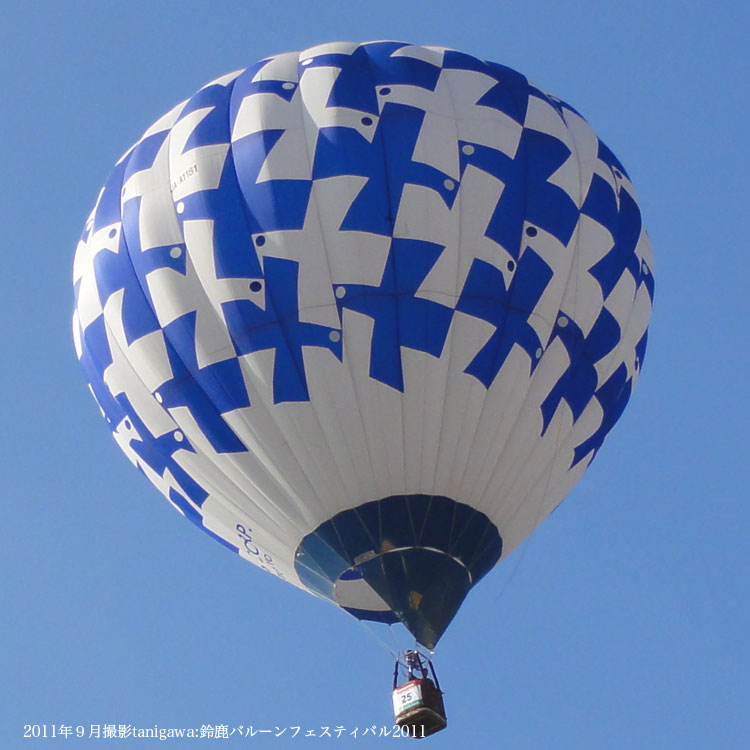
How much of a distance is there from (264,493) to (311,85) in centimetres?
331

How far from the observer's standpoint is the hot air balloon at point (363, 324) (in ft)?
47.2

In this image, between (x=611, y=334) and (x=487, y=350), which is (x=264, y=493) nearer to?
(x=487, y=350)

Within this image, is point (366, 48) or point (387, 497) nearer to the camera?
point (387, 497)

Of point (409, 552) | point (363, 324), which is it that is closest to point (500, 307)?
point (363, 324)

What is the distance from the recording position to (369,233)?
47.5 ft

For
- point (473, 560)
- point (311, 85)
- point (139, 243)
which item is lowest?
point (473, 560)

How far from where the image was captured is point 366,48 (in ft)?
52.5

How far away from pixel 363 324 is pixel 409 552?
1.74 meters

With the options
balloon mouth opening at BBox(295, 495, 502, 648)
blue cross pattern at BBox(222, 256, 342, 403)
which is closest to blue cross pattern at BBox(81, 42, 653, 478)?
blue cross pattern at BBox(222, 256, 342, 403)

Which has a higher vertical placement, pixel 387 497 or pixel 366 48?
pixel 366 48

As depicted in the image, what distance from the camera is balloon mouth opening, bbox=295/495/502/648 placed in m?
14.4

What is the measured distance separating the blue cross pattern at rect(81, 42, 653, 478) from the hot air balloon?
2 cm

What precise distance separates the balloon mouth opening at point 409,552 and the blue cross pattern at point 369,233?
0.93m

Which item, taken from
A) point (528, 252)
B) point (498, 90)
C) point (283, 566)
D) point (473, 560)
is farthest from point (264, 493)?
point (498, 90)
